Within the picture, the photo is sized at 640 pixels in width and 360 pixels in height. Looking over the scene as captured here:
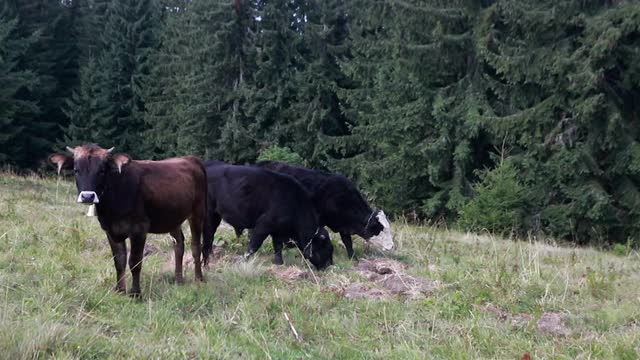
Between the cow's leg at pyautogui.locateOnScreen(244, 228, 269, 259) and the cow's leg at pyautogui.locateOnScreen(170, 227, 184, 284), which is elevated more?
→ the cow's leg at pyautogui.locateOnScreen(170, 227, 184, 284)

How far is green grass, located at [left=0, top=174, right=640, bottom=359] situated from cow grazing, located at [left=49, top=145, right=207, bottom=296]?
42cm

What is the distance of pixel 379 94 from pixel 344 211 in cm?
1481

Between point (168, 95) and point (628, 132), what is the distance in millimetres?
27913

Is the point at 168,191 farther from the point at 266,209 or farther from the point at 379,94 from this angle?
the point at 379,94

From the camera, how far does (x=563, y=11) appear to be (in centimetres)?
1905

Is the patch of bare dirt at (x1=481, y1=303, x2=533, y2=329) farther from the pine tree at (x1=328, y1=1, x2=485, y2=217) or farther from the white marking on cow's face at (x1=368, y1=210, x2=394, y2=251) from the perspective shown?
the pine tree at (x1=328, y1=1, x2=485, y2=217)

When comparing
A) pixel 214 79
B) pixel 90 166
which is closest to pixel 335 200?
pixel 90 166

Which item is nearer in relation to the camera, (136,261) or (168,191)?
(136,261)

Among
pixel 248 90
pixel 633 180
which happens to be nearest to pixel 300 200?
pixel 633 180

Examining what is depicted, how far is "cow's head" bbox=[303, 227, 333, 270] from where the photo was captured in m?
9.77

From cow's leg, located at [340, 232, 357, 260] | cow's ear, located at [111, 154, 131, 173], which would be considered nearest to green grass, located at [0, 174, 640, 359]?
cow's leg, located at [340, 232, 357, 260]

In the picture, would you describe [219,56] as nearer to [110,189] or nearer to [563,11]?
[563,11]

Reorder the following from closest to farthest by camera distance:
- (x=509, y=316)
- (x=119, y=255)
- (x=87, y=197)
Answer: (x=87, y=197) < (x=509, y=316) < (x=119, y=255)

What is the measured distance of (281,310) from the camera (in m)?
6.56
